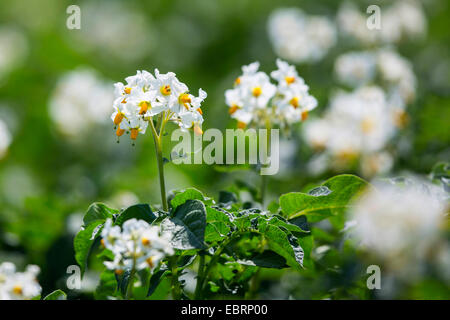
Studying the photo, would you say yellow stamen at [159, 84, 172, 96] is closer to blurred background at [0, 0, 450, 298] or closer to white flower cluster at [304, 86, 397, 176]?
blurred background at [0, 0, 450, 298]

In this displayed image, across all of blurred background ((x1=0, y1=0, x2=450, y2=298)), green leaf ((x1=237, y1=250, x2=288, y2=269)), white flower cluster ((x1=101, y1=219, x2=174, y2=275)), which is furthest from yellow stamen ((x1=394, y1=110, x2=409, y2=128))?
white flower cluster ((x1=101, y1=219, x2=174, y2=275))

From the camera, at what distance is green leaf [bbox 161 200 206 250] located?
1.52m

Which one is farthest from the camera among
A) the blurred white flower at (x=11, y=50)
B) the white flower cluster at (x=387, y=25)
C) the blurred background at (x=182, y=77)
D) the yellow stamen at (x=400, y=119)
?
the blurred white flower at (x=11, y=50)

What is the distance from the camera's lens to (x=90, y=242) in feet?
5.76

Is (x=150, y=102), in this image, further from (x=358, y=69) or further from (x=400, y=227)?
(x=358, y=69)

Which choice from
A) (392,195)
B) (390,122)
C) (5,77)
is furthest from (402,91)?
(5,77)

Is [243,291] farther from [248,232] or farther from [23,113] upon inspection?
[23,113]

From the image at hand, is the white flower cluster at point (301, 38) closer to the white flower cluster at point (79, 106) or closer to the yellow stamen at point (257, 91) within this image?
the white flower cluster at point (79, 106)

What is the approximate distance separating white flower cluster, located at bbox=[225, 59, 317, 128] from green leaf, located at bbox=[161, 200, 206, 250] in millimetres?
592

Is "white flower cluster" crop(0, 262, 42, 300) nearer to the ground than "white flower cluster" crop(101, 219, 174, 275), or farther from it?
nearer to the ground

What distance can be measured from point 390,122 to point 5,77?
521 cm

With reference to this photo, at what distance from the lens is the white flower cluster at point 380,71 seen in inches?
140

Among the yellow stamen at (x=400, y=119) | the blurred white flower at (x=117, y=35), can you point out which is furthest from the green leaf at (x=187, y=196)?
the blurred white flower at (x=117, y=35)

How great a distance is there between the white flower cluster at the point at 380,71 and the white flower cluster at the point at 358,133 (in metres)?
0.26
